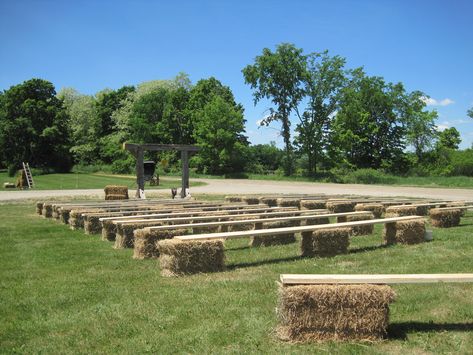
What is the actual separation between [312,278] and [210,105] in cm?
5614

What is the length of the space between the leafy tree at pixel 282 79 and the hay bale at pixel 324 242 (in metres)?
46.2

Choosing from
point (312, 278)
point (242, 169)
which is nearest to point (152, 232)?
point (312, 278)

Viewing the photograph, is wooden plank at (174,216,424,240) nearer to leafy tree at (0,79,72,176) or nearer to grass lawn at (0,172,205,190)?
grass lawn at (0,172,205,190)

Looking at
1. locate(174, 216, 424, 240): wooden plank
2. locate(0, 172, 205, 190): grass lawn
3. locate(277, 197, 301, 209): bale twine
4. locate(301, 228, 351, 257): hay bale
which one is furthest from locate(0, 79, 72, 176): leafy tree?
locate(301, 228, 351, 257): hay bale

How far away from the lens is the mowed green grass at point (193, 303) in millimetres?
4133

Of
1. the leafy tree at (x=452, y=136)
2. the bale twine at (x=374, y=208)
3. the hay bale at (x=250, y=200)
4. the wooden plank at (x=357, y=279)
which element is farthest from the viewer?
the leafy tree at (x=452, y=136)

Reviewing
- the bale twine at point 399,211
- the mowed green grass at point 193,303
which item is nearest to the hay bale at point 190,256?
the mowed green grass at point 193,303

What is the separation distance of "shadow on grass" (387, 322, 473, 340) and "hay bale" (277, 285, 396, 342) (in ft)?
0.63

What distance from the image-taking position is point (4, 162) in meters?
67.6

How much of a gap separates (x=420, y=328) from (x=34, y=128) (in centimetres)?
6800

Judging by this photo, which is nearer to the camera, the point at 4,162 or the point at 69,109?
the point at 4,162

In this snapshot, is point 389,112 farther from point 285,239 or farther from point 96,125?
point 285,239

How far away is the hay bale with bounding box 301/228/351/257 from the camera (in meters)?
7.89

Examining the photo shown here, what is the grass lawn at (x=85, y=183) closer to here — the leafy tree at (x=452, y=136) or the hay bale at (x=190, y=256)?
the hay bale at (x=190, y=256)
